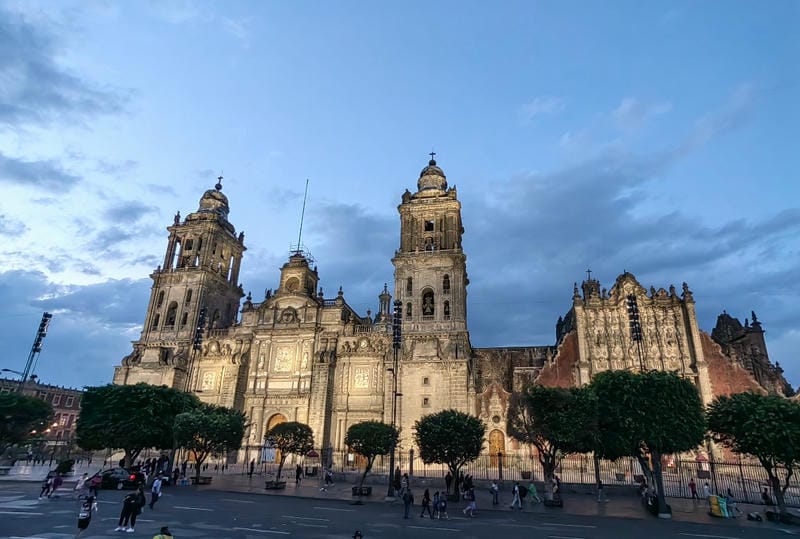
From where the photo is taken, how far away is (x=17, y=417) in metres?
36.5

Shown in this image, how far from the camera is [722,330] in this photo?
2375 inches

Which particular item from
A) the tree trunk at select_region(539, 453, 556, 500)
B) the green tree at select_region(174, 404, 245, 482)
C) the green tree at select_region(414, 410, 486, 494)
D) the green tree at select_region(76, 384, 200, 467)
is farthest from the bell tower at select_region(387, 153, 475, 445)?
the green tree at select_region(76, 384, 200, 467)

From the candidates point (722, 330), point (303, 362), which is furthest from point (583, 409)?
point (722, 330)

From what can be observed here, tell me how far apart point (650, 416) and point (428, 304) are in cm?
2951

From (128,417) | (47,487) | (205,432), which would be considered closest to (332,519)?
(205,432)

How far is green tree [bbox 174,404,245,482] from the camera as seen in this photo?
1266 inches

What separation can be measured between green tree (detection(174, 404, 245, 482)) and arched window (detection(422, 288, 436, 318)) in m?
23.8

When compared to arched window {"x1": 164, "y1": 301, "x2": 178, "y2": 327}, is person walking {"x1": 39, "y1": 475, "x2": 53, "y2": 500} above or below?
below

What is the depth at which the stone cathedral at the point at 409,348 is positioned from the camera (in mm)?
46781

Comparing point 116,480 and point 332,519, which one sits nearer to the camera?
point 332,519

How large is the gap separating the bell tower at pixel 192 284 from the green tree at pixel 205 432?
81.6ft

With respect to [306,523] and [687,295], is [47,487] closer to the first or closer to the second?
[306,523]

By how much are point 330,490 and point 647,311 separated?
3644 centimetres

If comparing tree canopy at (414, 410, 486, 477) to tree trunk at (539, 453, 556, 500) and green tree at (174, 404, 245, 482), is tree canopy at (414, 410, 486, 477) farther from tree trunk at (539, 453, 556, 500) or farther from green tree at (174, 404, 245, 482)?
green tree at (174, 404, 245, 482)
